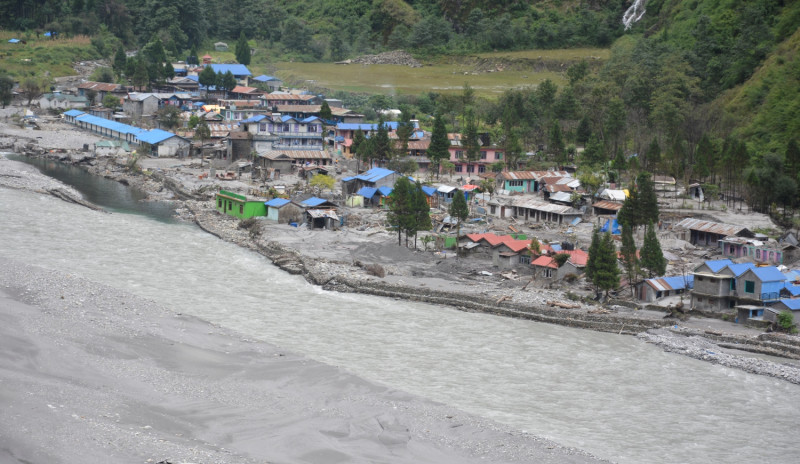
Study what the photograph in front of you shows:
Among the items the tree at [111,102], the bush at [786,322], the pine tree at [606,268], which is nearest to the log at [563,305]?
the pine tree at [606,268]

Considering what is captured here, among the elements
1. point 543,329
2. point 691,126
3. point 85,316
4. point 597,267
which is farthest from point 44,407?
point 691,126

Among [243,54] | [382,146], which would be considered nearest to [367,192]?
[382,146]

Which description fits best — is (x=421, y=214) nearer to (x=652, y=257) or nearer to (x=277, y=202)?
(x=277, y=202)

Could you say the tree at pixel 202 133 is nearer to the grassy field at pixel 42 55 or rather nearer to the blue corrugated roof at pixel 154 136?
the blue corrugated roof at pixel 154 136

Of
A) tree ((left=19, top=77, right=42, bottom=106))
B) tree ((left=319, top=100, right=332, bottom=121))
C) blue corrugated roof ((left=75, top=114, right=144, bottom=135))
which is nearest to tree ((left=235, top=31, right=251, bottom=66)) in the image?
tree ((left=19, top=77, right=42, bottom=106))

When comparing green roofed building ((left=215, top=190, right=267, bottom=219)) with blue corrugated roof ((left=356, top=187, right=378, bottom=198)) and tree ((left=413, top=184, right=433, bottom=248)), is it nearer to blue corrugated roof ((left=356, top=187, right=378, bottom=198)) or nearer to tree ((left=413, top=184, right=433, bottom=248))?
blue corrugated roof ((left=356, top=187, right=378, bottom=198))

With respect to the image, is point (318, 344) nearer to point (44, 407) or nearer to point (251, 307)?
point (251, 307)
